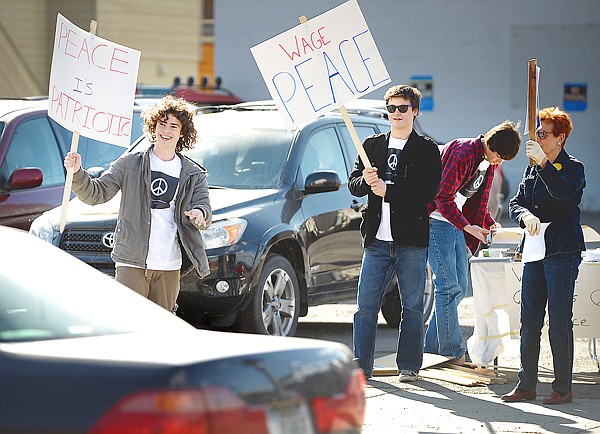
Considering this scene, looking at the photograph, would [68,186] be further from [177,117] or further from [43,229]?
[43,229]

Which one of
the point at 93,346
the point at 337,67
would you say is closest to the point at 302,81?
the point at 337,67

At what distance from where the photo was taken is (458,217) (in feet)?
28.1

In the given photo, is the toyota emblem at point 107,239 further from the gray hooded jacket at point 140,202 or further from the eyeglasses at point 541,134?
the eyeglasses at point 541,134

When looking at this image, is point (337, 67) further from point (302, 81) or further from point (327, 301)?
point (327, 301)

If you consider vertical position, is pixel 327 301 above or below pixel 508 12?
below

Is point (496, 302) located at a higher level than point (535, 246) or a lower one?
lower

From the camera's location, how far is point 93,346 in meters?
4.09

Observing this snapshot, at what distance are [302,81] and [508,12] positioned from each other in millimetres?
17420

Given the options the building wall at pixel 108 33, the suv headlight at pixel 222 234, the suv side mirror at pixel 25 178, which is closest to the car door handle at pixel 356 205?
the suv headlight at pixel 222 234

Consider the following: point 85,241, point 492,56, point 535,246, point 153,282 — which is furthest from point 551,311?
point 492,56

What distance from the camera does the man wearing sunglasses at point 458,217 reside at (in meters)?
A: 8.59

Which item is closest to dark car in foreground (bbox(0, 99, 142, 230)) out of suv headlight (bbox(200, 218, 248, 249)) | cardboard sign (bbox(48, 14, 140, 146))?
suv headlight (bbox(200, 218, 248, 249))

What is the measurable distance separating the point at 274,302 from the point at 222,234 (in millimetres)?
754

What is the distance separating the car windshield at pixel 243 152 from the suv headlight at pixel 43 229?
51.6 inches
